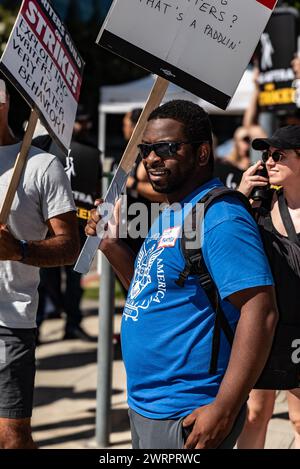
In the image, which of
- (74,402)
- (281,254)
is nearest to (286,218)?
(281,254)

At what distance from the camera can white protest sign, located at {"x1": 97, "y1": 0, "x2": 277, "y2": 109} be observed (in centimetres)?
298

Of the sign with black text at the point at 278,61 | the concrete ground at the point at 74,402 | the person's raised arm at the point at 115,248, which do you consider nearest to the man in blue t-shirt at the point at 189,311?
the person's raised arm at the point at 115,248

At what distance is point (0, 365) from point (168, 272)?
129 centimetres

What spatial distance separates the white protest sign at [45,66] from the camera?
3137mm

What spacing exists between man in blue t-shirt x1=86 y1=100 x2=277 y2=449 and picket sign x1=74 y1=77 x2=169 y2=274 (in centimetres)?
35

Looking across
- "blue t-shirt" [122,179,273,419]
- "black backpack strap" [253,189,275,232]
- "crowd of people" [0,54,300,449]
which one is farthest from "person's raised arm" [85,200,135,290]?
"black backpack strap" [253,189,275,232]

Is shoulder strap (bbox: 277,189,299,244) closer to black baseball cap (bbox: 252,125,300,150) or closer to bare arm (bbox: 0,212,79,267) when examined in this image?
black baseball cap (bbox: 252,125,300,150)

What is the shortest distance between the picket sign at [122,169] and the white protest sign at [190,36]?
0.25 feet

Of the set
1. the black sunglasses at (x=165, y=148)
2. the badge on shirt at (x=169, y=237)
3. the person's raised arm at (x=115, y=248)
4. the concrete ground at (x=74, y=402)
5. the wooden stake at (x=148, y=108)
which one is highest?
the wooden stake at (x=148, y=108)

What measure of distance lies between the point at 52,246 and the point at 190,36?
105 centimetres

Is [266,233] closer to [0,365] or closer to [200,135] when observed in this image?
[200,135]

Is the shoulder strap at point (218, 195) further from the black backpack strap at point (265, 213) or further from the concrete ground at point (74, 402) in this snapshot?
the concrete ground at point (74, 402)

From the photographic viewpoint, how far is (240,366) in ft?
7.55

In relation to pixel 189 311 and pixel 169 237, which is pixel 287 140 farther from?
pixel 189 311
